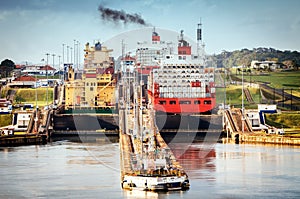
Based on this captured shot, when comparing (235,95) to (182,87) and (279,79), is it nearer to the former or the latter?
(279,79)

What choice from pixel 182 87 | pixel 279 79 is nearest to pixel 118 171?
pixel 182 87

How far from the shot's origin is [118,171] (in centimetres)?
3200

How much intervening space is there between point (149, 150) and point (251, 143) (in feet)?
51.3

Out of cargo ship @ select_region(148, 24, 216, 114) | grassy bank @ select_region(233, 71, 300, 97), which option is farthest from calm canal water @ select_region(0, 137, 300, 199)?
grassy bank @ select_region(233, 71, 300, 97)

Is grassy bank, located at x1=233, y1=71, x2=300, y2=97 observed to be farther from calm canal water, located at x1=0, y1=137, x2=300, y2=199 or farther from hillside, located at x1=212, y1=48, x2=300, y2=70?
calm canal water, located at x1=0, y1=137, x2=300, y2=199

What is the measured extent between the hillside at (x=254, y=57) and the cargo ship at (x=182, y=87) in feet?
139

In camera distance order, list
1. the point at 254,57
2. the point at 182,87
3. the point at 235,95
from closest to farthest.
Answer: the point at 182,87 → the point at 235,95 → the point at 254,57

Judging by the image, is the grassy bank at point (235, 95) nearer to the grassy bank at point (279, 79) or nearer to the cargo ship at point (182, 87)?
the grassy bank at point (279, 79)

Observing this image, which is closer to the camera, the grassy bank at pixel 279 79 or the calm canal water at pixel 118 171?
the calm canal water at pixel 118 171

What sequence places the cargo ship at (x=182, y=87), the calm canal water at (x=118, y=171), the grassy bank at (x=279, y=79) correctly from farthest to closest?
the grassy bank at (x=279, y=79)
the cargo ship at (x=182, y=87)
the calm canal water at (x=118, y=171)

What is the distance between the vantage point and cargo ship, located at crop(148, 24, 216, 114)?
171ft

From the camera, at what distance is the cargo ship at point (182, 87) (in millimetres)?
52062

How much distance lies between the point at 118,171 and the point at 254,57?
76711 mm

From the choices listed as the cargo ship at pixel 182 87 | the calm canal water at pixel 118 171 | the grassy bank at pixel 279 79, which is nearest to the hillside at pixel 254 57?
the grassy bank at pixel 279 79
